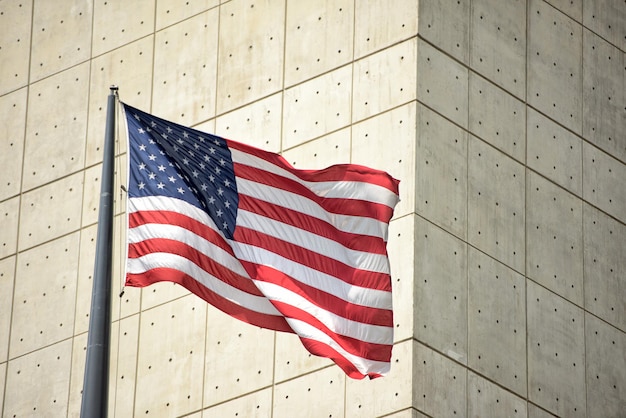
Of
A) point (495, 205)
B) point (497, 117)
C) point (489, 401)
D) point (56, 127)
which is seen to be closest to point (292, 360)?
point (489, 401)

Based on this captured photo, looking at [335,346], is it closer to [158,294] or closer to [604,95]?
[158,294]

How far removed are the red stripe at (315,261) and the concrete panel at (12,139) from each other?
13241 mm

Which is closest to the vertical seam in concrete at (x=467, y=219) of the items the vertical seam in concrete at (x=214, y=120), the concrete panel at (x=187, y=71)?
the concrete panel at (x=187, y=71)

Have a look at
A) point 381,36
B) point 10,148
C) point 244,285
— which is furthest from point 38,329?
point 244,285

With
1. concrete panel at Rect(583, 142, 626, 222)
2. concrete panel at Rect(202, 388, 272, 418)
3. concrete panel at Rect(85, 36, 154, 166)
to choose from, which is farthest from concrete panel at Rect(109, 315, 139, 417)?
concrete panel at Rect(583, 142, 626, 222)

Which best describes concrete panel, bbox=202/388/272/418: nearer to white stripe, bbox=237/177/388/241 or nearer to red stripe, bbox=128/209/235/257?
white stripe, bbox=237/177/388/241

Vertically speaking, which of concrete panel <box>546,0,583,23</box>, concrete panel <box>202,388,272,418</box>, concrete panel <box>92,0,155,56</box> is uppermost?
concrete panel <box>546,0,583,23</box>

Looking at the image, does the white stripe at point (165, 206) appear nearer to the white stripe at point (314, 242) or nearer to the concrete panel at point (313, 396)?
the white stripe at point (314, 242)

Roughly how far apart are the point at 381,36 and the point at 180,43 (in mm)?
4728

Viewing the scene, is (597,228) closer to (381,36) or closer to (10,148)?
(381,36)

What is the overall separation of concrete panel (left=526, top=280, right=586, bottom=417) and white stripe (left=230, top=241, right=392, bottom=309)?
7125 mm

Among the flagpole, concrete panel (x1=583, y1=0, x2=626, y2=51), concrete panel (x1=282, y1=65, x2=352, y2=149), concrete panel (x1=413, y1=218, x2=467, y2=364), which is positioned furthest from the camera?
concrete panel (x1=583, y1=0, x2=626, y2=51)

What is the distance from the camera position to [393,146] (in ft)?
85.5

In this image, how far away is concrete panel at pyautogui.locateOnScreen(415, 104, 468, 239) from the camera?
2578cm
